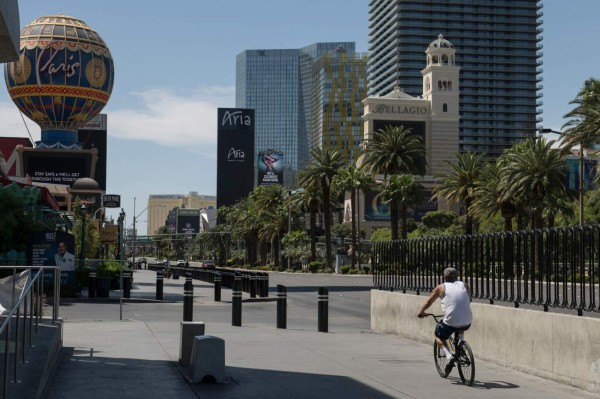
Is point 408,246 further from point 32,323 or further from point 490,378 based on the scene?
point 32,323

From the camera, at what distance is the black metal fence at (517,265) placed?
46.0 ft

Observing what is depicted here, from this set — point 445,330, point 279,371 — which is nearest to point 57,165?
point 279,371

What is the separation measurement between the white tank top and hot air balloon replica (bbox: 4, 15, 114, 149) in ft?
313

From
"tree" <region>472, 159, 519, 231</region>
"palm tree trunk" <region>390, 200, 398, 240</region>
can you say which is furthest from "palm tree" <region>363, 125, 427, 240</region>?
"tree" <region>472, 159, 519, 231</region>

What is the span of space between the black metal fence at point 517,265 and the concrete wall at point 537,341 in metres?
0.31

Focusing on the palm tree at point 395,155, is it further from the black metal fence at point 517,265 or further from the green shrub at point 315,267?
the black metal fence at point 517,265

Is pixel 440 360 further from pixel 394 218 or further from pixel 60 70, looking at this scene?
pixel 60 70

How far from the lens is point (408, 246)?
21.7 meters

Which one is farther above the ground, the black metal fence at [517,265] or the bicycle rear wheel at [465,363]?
the black metal fence at [517,265]

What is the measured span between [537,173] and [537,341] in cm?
5532

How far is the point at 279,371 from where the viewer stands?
592 inches

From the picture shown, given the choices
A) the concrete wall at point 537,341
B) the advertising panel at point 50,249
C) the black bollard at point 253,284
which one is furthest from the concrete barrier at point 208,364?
the black bollard at point 253,284

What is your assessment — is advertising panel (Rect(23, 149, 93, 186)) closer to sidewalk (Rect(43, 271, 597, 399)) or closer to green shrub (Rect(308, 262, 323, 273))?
green shrub (Rect(308, 262, 323, 273))

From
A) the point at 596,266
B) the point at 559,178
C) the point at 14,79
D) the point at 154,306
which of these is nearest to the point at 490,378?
the point at 596,266
